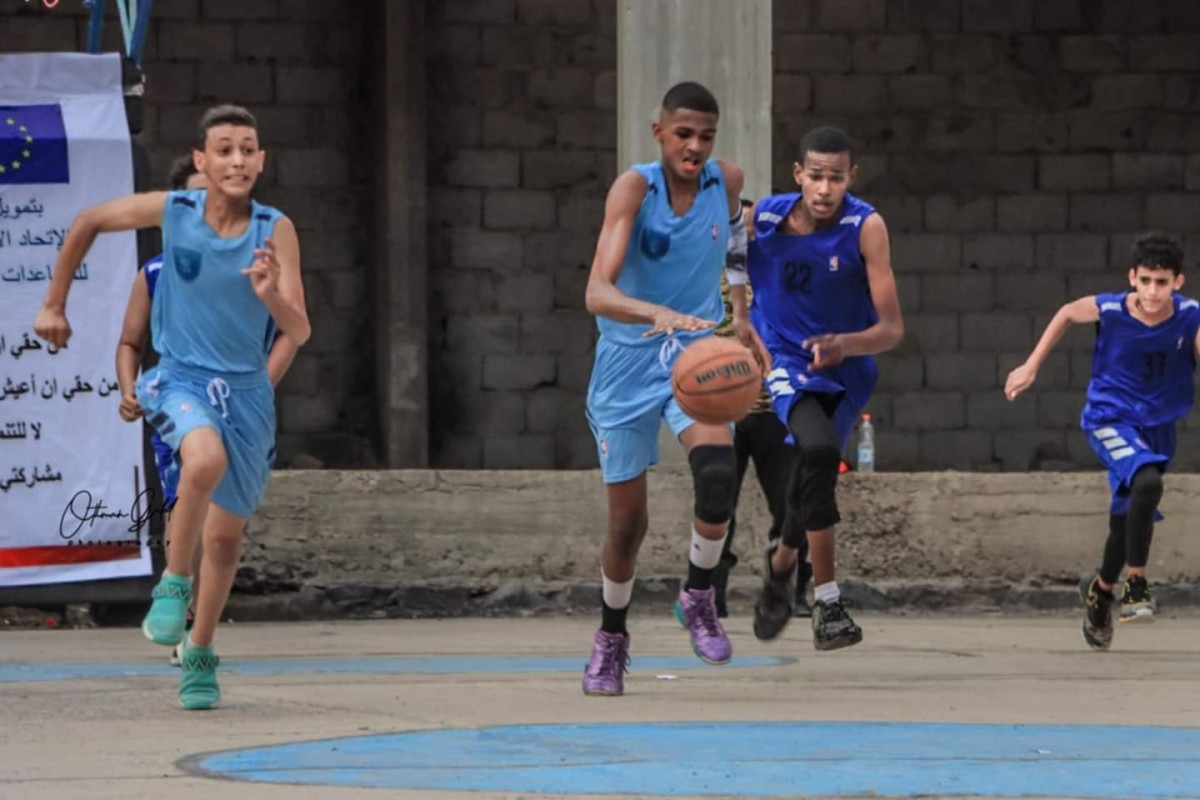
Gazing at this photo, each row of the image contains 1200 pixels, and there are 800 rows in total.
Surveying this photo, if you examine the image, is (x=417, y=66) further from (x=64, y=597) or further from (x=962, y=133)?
(x=64, y=597)

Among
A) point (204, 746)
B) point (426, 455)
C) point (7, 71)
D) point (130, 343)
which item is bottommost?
point (426, 455)

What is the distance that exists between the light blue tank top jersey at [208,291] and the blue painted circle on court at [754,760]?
1.49 metres

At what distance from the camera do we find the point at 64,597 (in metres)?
11.3

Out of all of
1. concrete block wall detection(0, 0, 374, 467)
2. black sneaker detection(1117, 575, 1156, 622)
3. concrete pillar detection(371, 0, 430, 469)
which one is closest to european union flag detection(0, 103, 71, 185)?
black sneaker detection(1117, 575, 1156, 622)

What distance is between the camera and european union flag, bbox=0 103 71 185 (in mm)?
11219

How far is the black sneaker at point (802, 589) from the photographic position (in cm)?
1207

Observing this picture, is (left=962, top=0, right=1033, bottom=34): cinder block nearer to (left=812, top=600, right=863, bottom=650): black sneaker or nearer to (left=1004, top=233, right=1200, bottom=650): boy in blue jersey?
(left=1004, top=233, right=1200, bottom=650): boy in blue jersey

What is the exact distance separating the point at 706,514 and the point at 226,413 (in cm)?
166

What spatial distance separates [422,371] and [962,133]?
16.8 ft

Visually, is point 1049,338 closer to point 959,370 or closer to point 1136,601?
point 1136,601

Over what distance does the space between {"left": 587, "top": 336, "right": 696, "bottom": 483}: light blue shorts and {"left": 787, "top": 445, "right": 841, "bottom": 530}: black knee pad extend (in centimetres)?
87

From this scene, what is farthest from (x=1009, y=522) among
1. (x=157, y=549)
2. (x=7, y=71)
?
→ (x=7, y=71)

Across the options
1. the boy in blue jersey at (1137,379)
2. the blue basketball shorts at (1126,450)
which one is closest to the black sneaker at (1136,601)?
the boy in blue jersey at (1137,379)

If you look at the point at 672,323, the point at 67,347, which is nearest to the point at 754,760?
the point at 672,323
